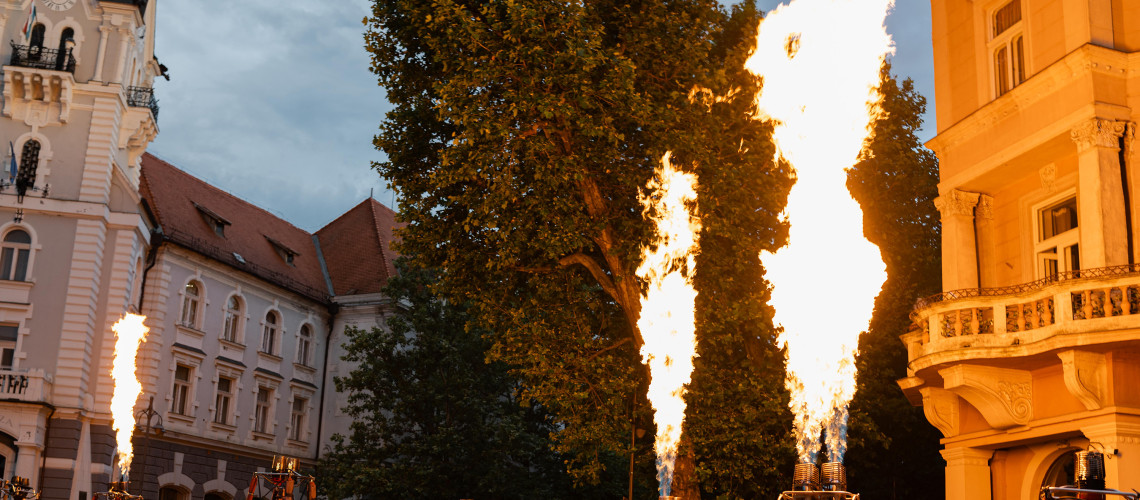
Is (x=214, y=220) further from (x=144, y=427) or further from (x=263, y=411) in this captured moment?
(x=144, y=427)

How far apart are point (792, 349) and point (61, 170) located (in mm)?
28398

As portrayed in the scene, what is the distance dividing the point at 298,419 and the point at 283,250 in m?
7.97

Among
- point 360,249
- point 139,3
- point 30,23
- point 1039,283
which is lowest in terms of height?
point 1039,283

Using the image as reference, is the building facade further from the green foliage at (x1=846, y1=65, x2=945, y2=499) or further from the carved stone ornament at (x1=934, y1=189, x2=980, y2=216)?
the carved stone ornament at (x1=934, y1=189, x2=980, y2=216)

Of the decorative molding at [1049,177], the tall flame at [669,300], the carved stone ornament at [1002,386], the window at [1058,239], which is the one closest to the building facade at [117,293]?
the tall flame at [669,300]

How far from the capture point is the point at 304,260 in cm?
5284

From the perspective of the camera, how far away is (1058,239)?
18.5 metres

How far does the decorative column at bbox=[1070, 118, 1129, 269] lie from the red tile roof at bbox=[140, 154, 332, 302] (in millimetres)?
33808

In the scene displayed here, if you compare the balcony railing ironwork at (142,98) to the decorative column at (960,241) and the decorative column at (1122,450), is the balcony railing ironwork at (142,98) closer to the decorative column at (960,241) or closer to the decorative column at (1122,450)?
the decorative column at (960,241)

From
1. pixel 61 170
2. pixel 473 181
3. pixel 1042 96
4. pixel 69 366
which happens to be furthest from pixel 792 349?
pixel 61 170

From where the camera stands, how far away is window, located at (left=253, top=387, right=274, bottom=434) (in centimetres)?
4647

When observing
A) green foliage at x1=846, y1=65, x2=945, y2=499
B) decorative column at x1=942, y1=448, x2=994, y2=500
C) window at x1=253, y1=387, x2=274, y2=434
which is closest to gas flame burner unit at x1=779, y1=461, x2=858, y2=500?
decorative column at x1=942, y1=448, x2=994, y2=500

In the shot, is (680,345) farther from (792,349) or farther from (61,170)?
(61,170)

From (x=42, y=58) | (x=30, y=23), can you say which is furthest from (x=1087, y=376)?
(x=30, y=23)
